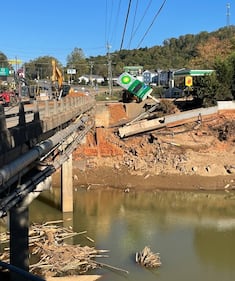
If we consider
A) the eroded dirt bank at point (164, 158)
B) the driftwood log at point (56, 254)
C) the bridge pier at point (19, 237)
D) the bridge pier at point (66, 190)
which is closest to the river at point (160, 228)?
the driftwood log at point (56, 254)

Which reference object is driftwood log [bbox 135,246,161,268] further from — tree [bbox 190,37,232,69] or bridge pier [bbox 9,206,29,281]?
tree [bbox 190,37,232,69]

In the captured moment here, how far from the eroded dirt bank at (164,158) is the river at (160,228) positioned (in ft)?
8.34

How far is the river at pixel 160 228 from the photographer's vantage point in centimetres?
2306

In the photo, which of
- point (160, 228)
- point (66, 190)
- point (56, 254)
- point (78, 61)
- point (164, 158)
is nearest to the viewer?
point (56, 254)

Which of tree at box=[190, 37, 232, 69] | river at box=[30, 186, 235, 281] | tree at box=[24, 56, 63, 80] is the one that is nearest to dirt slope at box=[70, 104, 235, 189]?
river at box=[30, 186, 235, 281]

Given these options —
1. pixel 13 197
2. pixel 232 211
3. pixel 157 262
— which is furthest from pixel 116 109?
pixel 13 197

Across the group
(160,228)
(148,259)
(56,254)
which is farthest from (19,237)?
(160,228)

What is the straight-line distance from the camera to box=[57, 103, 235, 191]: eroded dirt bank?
145 feet

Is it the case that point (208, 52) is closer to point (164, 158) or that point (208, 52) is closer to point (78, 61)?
point (78, 61)

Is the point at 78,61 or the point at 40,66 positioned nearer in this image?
the point at 40,66

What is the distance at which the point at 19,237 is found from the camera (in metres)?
14.7

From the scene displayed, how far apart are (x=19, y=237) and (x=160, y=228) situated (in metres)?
16.9

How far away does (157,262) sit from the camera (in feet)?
75.2

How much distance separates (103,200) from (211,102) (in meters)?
19.7
